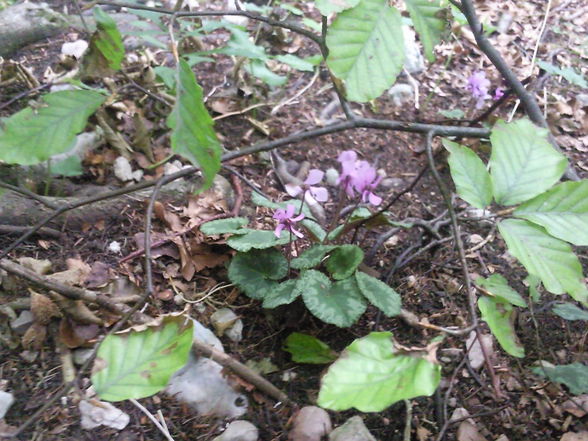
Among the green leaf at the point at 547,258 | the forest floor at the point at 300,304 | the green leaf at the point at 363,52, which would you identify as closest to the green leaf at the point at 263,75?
the forest floor at the point at 300,304

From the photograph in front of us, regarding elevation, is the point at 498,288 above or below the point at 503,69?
below

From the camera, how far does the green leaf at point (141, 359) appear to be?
27.6 inches

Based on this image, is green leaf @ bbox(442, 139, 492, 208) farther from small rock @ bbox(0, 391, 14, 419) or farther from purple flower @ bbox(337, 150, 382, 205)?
small rock @ bbox(0, 391, 14, 419)

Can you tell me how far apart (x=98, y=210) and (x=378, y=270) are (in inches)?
33.7

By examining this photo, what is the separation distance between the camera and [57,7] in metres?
2.55

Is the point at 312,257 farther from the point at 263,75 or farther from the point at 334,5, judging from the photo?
the point at 263,75

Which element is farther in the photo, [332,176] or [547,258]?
[332,176]

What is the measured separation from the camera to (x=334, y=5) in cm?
81

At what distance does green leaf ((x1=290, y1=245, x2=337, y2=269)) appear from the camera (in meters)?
1.32

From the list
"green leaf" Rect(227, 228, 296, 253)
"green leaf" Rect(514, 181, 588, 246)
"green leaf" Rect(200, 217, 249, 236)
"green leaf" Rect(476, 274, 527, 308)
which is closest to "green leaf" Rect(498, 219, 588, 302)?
"green leaf" Rect(514, 181, 588, 246)

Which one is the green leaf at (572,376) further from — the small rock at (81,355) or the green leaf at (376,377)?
the small rock at (81,355)

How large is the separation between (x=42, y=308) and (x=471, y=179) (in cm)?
99

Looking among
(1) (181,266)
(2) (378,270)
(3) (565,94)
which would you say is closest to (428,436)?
(2) (378,270)

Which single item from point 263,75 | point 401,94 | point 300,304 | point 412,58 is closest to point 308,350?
point 300,304
